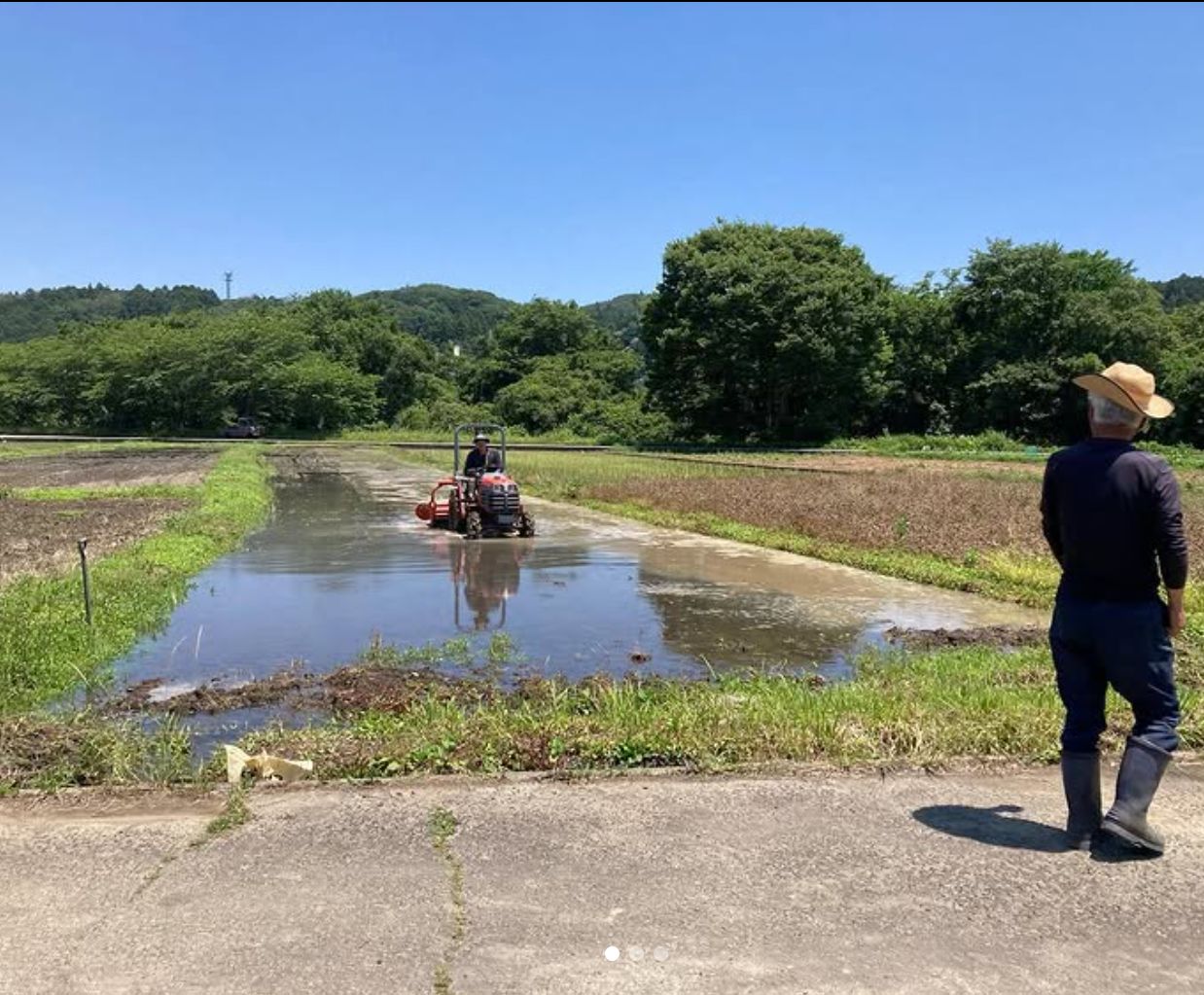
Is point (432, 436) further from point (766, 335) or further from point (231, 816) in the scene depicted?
point (231, 816)

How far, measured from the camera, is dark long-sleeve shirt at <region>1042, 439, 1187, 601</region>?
3559 mm

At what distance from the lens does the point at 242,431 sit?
60156 millimetres

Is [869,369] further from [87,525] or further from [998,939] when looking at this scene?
[998,939]

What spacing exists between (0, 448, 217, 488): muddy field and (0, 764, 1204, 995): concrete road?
81.9 feet

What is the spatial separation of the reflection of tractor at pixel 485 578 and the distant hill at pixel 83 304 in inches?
4885

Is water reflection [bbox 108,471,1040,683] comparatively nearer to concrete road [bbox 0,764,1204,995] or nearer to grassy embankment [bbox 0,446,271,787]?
grassy embankment [bbox 0,446,271,787]

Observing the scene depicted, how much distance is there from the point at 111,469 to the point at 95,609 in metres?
28.1

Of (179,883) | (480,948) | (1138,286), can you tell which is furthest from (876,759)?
(1138,286)

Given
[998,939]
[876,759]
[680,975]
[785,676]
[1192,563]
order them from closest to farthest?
[680,975], [998,939], [876,759], [785,676], [1192,563]

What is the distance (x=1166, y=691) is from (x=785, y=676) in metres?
3.52

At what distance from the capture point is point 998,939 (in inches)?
121

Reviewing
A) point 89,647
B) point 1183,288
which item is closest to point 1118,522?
point 89,647

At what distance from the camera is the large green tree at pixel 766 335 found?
47.9 meters

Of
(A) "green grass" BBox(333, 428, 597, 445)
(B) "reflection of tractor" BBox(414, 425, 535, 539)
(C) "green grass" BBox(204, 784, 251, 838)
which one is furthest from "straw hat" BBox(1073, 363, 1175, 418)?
(A) "green grass" BBox(333, 428, 597, 445)
